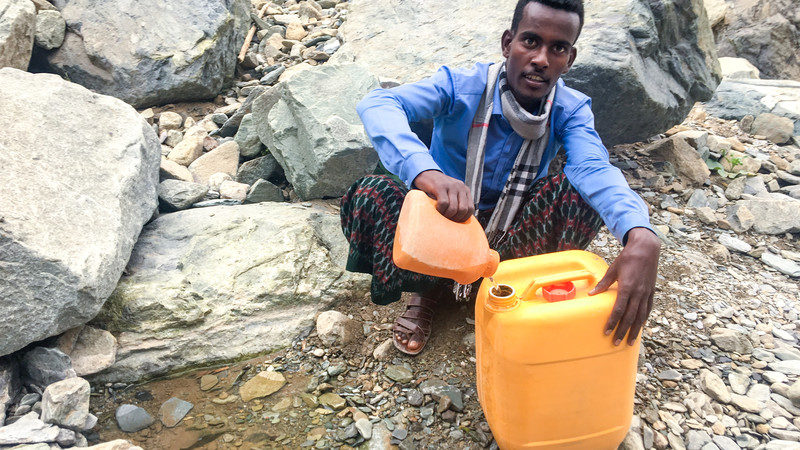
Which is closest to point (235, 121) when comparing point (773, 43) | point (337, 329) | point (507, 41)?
point (337, 329)

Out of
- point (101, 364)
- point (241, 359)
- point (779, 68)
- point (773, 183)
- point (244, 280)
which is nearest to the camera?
point (101, 364)

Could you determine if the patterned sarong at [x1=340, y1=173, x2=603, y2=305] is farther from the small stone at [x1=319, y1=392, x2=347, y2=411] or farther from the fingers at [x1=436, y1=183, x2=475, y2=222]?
the fingers at [x1=436, y1=183, x2=475, y2=222]

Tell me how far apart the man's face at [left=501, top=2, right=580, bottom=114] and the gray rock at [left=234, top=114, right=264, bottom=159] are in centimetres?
187

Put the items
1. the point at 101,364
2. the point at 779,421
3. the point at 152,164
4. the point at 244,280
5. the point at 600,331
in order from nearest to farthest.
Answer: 1. the point at 600,331
2. the point at 779,421
3. the point at 101,364
4. the point at 244,280
5. the point at 152,164

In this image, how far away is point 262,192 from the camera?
10.3ft

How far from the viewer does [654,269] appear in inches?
60.8

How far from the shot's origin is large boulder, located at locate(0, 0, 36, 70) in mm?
3236

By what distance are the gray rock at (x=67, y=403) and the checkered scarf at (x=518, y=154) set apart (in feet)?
4.20

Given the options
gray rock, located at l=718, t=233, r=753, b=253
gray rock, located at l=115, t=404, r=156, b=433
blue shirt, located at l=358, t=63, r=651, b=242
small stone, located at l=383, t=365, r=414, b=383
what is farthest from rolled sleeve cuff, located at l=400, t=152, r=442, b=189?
gray rock, located at l=718, t=233, r=753, b=253

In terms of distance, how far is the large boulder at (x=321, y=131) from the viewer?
2.87 metres

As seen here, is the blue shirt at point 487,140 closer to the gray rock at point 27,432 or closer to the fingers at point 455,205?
the fingers at point 455,205

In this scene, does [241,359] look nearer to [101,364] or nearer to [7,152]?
[101,364]

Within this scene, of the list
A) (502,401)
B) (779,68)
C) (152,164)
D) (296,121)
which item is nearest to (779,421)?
(502,401)

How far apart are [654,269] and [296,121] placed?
2082mm
